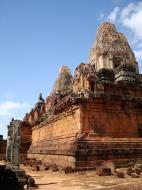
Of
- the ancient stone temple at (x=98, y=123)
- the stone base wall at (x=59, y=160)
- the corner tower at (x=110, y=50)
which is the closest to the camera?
the stone base wall at (x=59, y=160)

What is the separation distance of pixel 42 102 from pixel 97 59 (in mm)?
10016

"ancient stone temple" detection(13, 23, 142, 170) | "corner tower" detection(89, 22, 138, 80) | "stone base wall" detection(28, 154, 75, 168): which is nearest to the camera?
"stone base wall" detection(28, 154, 75, 168)

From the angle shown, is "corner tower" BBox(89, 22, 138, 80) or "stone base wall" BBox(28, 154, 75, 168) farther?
"corner tower" BBox(89, 22, 138, 80)

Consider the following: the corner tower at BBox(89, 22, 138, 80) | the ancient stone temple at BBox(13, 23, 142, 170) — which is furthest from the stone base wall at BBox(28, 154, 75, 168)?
the corner tower at BBox(89, 22, 138, 80)

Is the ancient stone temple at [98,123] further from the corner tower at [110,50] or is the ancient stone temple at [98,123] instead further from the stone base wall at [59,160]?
the corner tower at [110,50]

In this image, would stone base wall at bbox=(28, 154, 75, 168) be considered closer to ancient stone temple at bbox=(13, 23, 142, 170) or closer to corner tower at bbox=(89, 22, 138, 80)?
ancient stone temple at bbox=(13, 23, 142, 170)

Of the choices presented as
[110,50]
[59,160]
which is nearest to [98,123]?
[59,160]

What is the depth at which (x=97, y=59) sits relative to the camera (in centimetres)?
2269

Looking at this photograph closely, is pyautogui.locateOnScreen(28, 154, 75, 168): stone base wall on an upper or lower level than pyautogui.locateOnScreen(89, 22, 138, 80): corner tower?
lower

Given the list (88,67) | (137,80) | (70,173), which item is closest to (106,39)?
(88,67)

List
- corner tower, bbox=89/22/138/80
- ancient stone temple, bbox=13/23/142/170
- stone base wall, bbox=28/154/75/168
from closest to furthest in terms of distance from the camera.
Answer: stone base wall, bbox=28/154/75/168 → ancient stone temple, bbox=13/23/142/170 → corner tower, bbox=89/22/138/80

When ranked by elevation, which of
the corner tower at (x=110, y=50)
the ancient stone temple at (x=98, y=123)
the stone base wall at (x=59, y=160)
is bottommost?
the stone base wall at (x=59, y=160)

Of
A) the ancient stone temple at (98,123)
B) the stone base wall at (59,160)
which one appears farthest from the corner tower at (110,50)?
the stone base wall at (59,160)

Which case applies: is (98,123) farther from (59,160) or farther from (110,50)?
(110,50)
